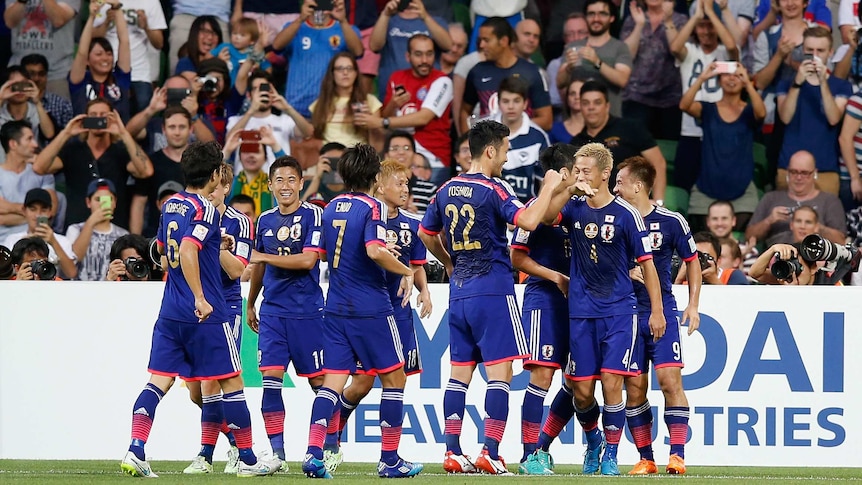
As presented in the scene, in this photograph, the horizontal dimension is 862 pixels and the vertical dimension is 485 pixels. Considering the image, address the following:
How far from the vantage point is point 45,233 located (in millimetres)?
13719

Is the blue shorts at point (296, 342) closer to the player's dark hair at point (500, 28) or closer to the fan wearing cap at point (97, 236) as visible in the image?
the fan wearing cap at point (97, 236)

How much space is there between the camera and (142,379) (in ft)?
37.8

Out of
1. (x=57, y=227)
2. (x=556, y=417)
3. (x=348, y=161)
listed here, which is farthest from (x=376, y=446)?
(x=57, y=227)

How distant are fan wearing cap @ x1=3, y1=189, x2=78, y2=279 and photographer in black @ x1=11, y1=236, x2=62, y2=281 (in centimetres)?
58

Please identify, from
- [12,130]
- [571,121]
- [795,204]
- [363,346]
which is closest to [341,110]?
[571,121]

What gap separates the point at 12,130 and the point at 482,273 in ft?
26.7

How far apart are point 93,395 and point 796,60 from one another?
900 cm

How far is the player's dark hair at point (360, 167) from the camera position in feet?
28.9

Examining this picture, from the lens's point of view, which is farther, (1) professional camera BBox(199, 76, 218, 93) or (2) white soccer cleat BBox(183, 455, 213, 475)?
(1) professional camera BBox(199, 76, 218, 93)

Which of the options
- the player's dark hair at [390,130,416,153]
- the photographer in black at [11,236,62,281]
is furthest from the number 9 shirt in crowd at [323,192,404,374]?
the player's dark hair at [390,130,416,153]

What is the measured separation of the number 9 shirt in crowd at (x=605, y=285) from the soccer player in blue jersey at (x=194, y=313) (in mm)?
2594

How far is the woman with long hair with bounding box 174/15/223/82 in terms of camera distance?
15.7 metres

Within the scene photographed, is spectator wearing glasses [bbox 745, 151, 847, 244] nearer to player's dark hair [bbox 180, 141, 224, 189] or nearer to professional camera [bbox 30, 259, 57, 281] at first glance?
player's dark hair [bbox 180, 141, 224, 189]

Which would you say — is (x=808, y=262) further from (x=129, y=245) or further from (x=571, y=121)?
(x=129, y=245)
